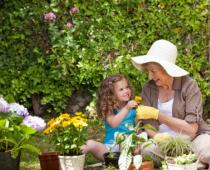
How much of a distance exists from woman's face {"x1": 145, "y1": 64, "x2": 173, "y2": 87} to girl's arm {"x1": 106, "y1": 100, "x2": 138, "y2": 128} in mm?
244

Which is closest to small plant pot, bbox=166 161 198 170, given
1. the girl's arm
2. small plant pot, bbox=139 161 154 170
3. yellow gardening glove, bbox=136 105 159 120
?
small plant pot, bbox=139 161 154 170

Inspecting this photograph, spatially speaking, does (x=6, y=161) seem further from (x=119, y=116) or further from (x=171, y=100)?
(x=171, y=100)

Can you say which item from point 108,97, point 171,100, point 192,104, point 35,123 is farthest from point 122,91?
point 35,123

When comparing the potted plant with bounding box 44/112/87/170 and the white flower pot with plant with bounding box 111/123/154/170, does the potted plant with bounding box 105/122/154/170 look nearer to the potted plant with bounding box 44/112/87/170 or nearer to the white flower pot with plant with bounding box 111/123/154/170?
the white flower pot with plant with bounding box 111/123/154/170

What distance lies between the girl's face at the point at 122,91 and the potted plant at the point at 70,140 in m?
0.54

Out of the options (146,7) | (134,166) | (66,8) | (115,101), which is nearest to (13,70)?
(66,8)

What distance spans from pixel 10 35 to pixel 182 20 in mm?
1831

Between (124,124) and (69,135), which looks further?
(124,124)

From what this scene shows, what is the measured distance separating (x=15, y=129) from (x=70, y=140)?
378mm

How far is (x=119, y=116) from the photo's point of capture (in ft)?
14.5

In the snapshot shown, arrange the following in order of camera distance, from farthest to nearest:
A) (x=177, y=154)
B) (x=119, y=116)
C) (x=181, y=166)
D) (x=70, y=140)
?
(x=119, y=116) < (x=70, y=140) < (x=177, y=154) < (x=181, y=166)

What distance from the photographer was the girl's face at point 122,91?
450 cm

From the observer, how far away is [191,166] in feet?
12.4

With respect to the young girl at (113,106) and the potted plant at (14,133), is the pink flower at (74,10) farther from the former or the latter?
the potted plant at (14,133)
